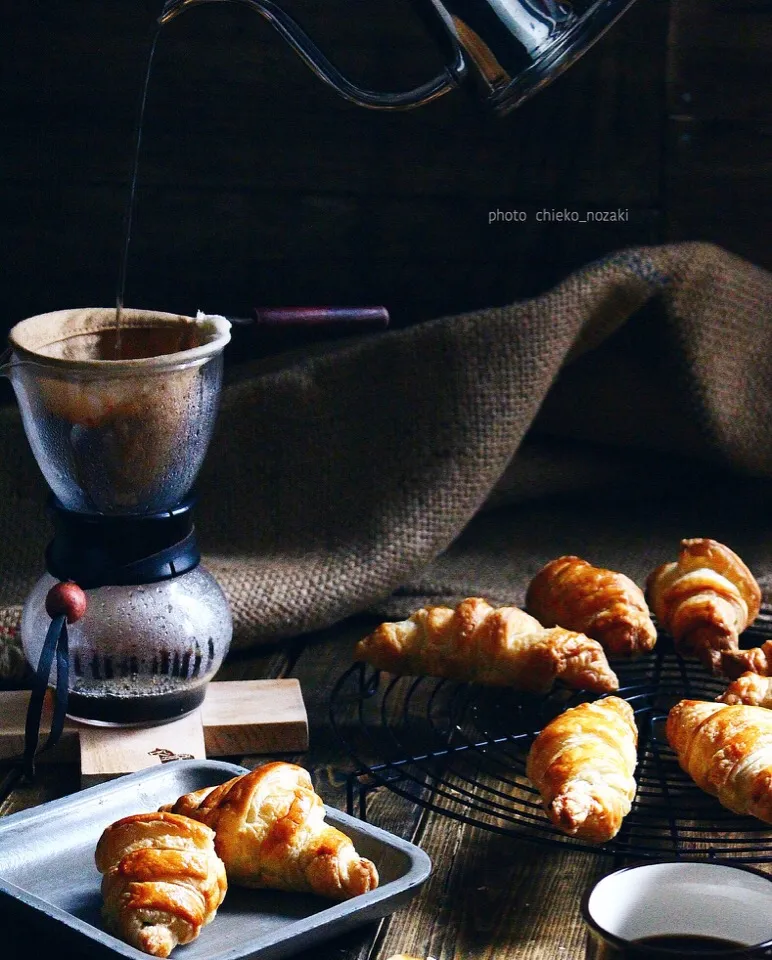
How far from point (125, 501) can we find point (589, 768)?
486 millimetres

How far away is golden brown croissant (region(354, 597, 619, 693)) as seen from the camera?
4.24 feet

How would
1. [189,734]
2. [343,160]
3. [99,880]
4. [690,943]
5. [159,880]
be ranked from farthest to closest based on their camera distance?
[343,160] → [189,734] → [99,880] → [159,880] → [690,943]

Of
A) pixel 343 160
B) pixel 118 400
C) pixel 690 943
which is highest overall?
pixel 343 160

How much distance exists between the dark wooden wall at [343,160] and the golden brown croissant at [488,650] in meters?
0.68

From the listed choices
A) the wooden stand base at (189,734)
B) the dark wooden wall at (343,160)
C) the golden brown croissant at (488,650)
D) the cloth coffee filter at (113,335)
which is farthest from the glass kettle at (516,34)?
the dark wooden wall at (343,160)

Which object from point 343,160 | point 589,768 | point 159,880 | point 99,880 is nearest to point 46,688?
point 99,880

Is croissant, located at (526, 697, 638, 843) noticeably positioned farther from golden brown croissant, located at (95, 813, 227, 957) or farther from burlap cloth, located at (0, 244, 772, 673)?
burlap cloth, located at (0, 244, 772, 673)

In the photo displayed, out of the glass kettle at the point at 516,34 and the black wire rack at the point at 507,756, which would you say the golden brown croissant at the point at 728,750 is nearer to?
the black wire rack at the point at 507,756

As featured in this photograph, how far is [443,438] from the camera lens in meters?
1.64

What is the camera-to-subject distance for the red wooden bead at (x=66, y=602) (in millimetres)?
1233

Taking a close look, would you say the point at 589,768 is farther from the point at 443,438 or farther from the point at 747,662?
the point at 443,438

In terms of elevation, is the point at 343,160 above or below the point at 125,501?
above

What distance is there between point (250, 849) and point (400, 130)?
1136mm

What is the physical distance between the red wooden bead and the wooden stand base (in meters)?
0.12
